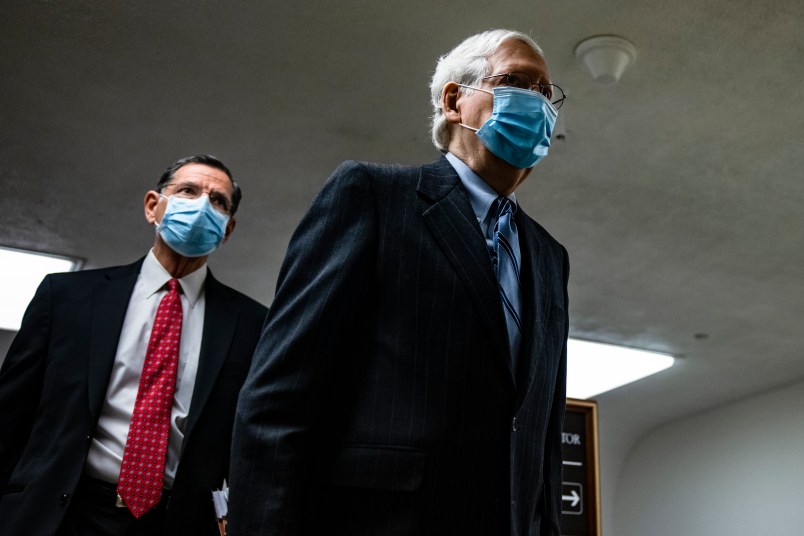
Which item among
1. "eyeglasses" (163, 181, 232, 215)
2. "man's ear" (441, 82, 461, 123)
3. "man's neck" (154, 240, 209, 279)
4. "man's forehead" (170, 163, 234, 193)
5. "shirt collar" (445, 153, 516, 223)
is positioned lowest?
"shirt collar" (445, 153, 516, 223)

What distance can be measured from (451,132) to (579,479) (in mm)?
2739

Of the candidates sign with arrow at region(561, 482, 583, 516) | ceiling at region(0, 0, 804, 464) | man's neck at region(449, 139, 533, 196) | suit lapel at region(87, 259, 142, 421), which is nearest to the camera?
man's neck at region(449, 139, 533, 196)

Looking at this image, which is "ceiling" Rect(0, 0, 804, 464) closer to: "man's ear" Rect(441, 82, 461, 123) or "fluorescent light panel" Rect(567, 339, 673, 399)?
"fluorescent light panel" Rect(567, 339, 673, 399)

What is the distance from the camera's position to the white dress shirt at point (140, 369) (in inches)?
70.9

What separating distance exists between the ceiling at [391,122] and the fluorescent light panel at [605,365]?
4.61 ft

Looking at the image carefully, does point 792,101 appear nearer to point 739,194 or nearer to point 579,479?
point 739,194

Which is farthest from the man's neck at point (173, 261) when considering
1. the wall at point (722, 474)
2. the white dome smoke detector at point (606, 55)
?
the wall at point (722, 474)

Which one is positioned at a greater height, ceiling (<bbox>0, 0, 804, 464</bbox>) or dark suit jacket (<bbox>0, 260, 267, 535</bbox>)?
ceiling (<bbox>0, 0, 804, 464</bbox>)

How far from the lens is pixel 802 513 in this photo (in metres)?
8.20

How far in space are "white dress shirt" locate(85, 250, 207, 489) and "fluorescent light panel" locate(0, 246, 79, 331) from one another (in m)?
4.23

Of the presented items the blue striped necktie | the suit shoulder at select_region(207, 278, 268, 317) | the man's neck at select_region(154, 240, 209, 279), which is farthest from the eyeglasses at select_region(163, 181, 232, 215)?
the blue striped necktie

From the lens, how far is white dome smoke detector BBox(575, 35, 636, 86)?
11.5 feet

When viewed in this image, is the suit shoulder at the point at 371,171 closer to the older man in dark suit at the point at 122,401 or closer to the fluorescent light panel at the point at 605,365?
the older man in dark suit at the point at 122,401

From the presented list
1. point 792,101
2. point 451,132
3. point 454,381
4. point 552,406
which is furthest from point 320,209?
point 792,101
